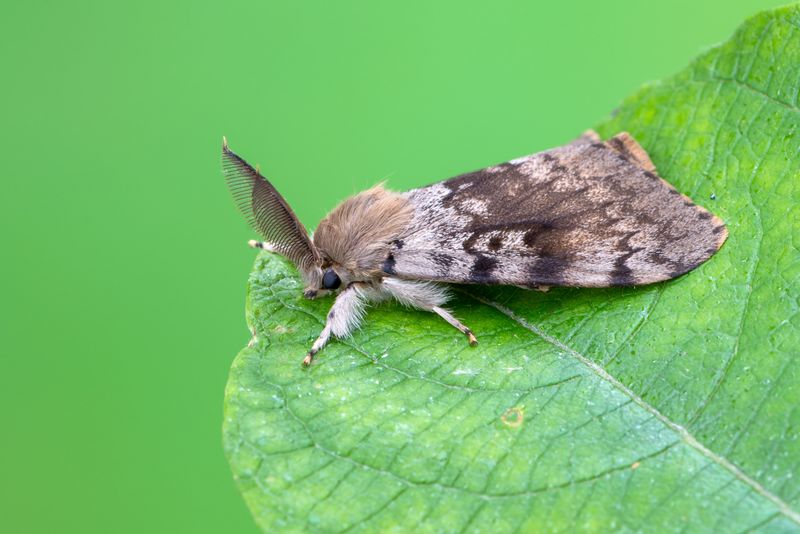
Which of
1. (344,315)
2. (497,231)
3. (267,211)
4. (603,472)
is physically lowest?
(603,472)

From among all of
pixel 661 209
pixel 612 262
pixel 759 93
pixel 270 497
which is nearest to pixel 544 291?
pixel 612 262

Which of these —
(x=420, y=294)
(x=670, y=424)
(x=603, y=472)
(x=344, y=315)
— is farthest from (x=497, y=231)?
(x=603, y=472)

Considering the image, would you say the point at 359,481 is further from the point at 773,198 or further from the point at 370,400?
the point at 773,198

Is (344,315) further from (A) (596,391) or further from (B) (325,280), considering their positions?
(A) (596,391)

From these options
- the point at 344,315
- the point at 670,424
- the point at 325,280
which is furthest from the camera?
the point at 325,280

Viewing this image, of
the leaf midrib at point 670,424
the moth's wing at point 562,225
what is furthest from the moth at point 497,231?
the leaf midrib at point 670,424

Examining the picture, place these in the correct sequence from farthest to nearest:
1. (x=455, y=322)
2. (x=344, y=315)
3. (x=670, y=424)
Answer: (x=344, y=315)
(x=455, y=322)
(x=670, y=424)
